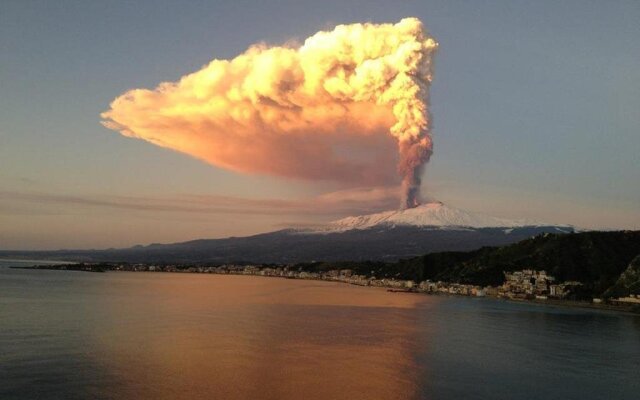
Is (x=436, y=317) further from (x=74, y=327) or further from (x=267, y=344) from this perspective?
(x=74, y=327)

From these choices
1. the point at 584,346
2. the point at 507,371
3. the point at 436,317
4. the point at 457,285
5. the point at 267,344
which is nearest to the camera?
the point at 507,371

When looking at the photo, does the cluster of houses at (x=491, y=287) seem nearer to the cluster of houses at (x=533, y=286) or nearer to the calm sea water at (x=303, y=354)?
the cluster of houses at (x=533, y=286)

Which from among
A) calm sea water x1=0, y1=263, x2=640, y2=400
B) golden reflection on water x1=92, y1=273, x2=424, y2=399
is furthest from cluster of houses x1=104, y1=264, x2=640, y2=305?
golden reflection on water x1=92, y1=273, x2=424, y2=399

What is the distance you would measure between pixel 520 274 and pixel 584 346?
2007 inches

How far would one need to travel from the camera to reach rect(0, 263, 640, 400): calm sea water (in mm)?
23547

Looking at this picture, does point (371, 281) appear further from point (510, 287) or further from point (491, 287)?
point (510, 287)

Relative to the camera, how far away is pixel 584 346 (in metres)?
37.8

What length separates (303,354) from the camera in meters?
31.4

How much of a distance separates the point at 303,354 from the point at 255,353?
8.76 ft

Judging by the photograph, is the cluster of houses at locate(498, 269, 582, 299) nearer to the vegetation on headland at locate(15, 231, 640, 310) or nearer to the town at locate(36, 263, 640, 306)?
the town at locate(36, 263, 640, 306)

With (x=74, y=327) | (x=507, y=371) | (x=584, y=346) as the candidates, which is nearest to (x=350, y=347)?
(x=507, y=371)

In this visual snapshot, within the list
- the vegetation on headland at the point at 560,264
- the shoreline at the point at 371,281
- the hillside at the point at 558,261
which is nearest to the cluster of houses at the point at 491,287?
the shoreline at the point at 371,281

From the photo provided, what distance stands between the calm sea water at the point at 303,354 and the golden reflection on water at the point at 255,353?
9cm

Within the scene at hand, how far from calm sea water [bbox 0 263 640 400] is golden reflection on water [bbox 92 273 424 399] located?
0.09 meters
